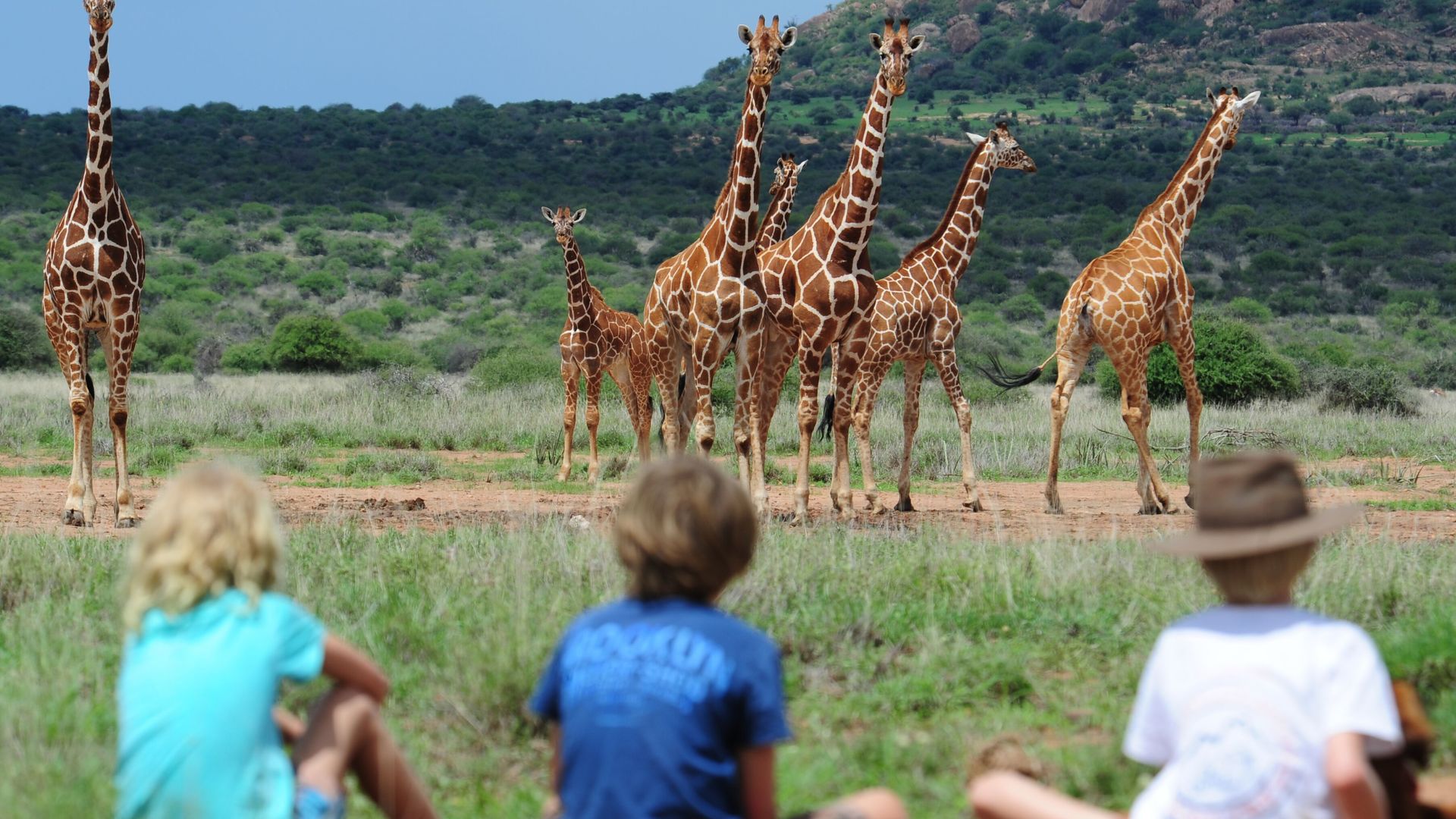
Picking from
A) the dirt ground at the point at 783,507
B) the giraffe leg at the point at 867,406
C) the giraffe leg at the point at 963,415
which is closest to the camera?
the dirt ground at the point at 783,507

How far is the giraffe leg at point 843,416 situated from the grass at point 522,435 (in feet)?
9.19

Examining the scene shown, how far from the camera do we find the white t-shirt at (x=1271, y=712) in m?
3.01

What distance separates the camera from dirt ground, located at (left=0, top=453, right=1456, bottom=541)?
962 cm

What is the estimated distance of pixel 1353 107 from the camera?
7794cm

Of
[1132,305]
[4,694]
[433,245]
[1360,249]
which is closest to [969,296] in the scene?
[1360,249]

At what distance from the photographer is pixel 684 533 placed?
3.09 metres

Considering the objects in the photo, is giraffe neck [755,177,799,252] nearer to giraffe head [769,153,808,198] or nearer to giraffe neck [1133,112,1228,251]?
giraffe head [769,153,808,198]

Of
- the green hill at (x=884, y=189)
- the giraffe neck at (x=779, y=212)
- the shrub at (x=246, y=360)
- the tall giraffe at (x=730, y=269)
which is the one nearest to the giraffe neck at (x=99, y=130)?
the tall giraffe at (x=730, y=269)

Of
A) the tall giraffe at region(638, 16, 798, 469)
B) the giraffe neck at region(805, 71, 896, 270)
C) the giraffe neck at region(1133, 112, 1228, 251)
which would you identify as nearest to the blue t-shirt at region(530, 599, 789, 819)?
the tall giraffe at region(638, 16, 798, 469)

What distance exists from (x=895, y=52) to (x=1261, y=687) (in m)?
7.74

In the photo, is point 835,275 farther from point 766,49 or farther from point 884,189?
point 884,189

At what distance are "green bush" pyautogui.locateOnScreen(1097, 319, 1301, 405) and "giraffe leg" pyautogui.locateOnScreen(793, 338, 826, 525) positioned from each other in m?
11.0

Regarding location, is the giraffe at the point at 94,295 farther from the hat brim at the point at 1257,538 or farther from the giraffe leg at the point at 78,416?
the hat brim at the point at 1257,538

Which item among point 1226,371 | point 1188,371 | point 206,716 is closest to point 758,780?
point 206,716
